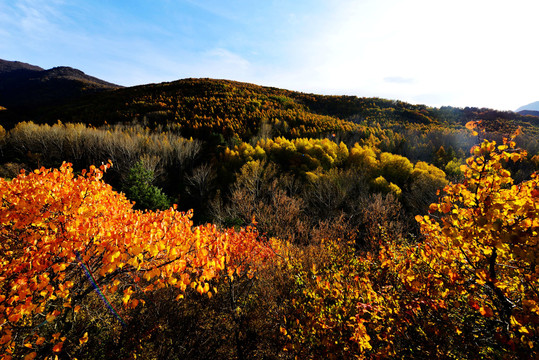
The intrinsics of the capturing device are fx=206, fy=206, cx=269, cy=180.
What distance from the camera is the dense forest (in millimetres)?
3580

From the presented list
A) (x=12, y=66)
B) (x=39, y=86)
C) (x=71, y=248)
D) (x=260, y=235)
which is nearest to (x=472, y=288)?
(x=71, y=248)

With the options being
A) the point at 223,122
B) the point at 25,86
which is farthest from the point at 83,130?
the point at 25,86

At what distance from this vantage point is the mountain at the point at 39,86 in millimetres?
76250

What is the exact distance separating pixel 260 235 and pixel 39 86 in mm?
127858

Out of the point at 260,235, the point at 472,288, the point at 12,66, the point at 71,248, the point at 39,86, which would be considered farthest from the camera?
the point at 12,66

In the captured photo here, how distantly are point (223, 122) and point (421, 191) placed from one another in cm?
3759

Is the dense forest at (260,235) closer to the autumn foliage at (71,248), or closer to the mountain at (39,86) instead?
the autumn foliage at (71,248)

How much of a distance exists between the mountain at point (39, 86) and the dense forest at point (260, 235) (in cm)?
3276

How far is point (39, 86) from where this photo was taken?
287 feet

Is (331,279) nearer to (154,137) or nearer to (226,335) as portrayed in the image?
(226,335)

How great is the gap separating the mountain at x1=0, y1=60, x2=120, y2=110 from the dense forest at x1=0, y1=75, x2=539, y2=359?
3276 centimetres

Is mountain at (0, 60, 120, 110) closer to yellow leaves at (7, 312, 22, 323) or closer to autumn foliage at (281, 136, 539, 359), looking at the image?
yellow leaves at (7, 312, 22, 323)

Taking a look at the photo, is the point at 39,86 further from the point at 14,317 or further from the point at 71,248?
the point at 14,317

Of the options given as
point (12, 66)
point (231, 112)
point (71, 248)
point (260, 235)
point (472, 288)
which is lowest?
point (260, 235)
